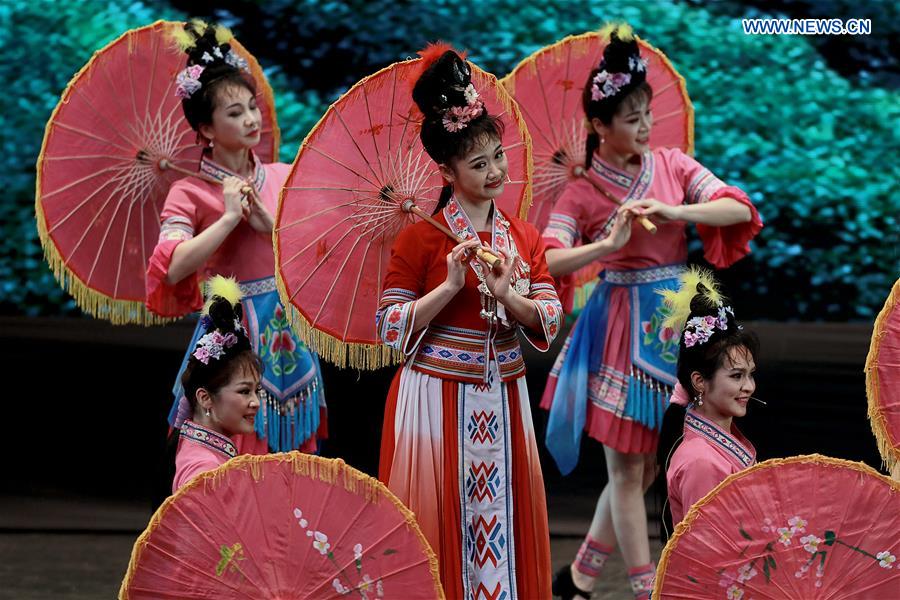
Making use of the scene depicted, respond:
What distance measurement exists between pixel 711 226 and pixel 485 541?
47.6 inches

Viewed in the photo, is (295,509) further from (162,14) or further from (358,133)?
(162,14)

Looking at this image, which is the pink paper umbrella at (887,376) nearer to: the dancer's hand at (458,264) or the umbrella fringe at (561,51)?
the dancer's hand at (458,264)

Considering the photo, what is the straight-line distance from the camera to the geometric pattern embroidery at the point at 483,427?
340cm

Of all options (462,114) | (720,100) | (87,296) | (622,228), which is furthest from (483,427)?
(720,100)

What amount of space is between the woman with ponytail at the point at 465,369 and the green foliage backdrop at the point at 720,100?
2164 millimetres

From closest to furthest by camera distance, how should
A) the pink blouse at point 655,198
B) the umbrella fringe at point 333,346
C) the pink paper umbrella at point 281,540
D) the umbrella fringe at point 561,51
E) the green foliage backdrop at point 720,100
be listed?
1. the pink paper umbrella at point 281,540
2. the umbrella fringe at point 333,346
3. the pink blouse at point 655,198
4. the umbrella fringe at point 561,51
5. the green foliage backdrop at point 720,100

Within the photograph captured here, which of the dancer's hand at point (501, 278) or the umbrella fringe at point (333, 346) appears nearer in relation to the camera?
the dancer's hand at point (501, 278)

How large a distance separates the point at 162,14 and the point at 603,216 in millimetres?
2069

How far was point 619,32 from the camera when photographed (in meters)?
4.11

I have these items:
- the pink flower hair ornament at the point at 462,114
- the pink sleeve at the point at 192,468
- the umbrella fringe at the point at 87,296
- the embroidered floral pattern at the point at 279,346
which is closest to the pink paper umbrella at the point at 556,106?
the embroidered floral pattern at the point at 279,346

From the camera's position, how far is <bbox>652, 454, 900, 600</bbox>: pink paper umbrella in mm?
2924

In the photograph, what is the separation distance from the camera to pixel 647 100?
412 cm

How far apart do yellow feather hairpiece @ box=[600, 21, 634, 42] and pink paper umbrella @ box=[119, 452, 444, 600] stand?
1.68m

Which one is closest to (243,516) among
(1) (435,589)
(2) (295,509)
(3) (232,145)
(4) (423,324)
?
(2) (295,509)
